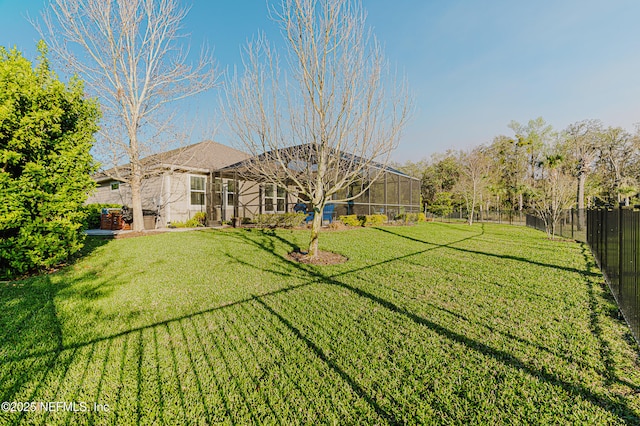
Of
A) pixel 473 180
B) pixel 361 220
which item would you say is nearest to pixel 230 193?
pixel 361 220

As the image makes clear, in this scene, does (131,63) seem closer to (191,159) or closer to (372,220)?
(191,159)

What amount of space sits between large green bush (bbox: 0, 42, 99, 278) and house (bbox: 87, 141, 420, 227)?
220 inches

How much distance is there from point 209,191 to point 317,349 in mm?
13278

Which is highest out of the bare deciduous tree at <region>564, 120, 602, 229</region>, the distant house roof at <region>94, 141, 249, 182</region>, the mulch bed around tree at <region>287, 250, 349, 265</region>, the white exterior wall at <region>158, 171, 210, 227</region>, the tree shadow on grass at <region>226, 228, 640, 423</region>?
the bare deciduous tree at <region>564, 120, 602, 229</region>

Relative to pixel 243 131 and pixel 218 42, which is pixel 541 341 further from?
pixel 218 42

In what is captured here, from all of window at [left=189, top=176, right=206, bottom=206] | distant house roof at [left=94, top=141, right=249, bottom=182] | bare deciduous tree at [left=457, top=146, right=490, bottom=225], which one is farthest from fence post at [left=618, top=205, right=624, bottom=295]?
bare deciduous tree at [left=457, top=146, right=490, bottom=225]

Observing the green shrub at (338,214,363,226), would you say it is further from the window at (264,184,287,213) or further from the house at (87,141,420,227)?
the window at (264,184,287,213)

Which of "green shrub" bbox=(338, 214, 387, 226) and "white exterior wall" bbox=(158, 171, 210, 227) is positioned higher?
"white exterior wall" bbox=(158, 171, 210, 227)

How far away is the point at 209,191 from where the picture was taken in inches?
558

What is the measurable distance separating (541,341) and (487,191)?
99.9 ft

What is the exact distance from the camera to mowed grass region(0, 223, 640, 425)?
71.1 inches

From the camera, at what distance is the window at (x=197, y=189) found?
45.3ft

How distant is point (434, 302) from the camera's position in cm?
369

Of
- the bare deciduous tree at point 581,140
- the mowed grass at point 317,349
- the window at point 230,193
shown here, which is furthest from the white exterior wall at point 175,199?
the bare deciduous tree at point 581,140
